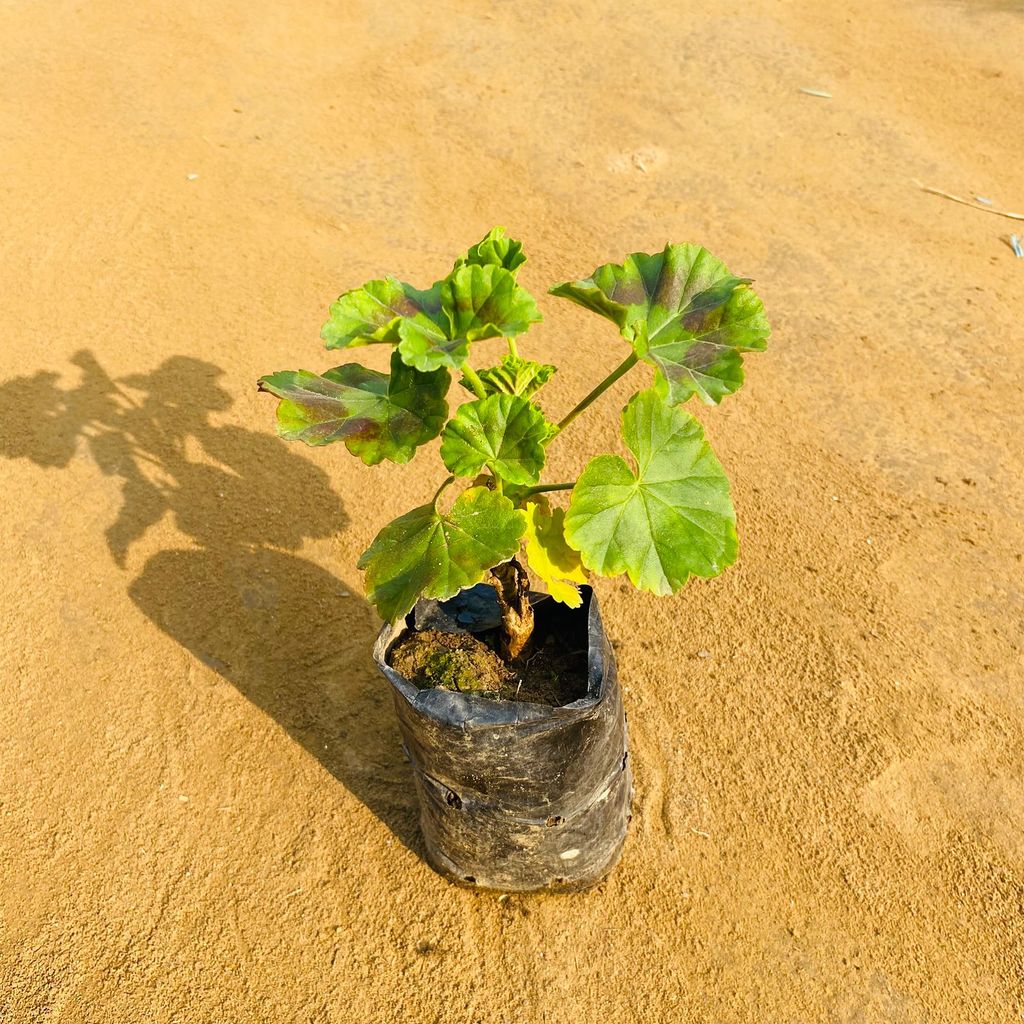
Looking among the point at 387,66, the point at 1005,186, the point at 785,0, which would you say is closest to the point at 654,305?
the point at 1005,186

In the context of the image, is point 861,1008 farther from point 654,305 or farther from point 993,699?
point 654,305

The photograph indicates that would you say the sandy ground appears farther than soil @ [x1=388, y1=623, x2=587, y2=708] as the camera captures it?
Yes

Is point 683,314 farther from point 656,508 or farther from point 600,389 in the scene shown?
point 656,508

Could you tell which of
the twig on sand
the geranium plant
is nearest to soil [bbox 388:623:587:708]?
the geranium plant

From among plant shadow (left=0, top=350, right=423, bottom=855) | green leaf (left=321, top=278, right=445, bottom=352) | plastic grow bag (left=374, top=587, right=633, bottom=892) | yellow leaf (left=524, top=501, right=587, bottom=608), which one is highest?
green leaf (left=321, top=278, right=445, bottom=352)

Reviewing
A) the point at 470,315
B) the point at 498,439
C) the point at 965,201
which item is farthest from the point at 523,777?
the point at 965,201

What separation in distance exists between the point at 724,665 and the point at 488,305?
1782 millimetres

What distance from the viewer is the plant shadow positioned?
119 inches

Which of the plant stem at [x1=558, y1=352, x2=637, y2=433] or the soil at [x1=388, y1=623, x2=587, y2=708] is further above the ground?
the plant stem at [x1=558, y1=352, x2=637, y2=433]

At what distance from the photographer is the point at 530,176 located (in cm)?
554

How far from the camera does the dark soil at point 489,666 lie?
2365 millimetres

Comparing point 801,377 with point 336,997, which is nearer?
point 336,997

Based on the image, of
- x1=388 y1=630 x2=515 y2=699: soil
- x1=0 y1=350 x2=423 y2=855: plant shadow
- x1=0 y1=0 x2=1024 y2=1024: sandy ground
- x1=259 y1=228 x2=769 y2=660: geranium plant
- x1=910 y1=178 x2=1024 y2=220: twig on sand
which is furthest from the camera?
x1=910 y1=178 x2=1024 y2=220: twig on sand

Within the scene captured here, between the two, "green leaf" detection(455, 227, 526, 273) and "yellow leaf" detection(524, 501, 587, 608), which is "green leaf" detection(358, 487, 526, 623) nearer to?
"yellow leaf" detection(524, 501, 587, 608)
